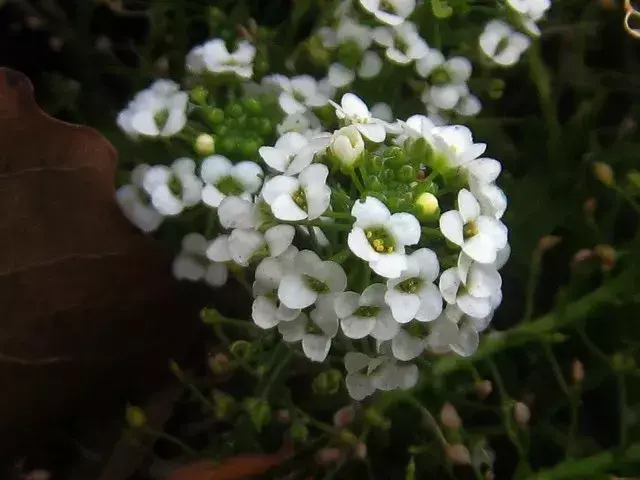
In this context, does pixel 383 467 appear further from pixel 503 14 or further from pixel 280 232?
pixel 503 14

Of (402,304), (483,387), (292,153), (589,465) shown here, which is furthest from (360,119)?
(589,465)

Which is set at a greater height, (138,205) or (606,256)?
(606,256)

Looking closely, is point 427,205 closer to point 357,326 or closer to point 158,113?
point 357,326

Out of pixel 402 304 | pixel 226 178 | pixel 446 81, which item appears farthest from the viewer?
pixel 446 81

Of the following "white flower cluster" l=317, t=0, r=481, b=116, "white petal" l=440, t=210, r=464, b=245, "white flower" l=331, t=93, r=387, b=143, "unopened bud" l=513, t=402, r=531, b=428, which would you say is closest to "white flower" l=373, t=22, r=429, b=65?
"white flower cluster" l=317, t=0, r=481, b=116

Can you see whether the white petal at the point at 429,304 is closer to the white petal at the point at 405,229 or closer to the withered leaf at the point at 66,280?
the white petal at the point at 405,229

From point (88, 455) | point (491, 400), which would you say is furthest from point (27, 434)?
point (491, 400)
